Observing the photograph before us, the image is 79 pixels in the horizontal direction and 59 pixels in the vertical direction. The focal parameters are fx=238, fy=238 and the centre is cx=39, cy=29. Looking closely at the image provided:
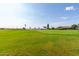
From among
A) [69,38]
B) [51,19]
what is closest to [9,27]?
[51,19]

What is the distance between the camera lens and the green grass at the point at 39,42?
239 cm

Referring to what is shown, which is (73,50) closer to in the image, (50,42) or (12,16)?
(50,42)

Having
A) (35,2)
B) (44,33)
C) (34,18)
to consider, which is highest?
(35,2)

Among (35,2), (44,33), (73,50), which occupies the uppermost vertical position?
(35,2)

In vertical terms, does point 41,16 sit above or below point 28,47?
above

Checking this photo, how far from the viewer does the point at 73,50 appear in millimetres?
2395

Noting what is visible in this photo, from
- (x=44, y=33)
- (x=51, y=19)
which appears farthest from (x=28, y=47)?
(x=51, y=19)

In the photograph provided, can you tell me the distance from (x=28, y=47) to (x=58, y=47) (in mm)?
304

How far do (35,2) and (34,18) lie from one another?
16 cm

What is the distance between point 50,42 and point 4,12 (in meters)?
0.56

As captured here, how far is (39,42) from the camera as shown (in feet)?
7.92

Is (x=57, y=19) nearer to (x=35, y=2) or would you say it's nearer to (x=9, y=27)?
(x=35, y=2)

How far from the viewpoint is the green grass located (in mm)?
2389

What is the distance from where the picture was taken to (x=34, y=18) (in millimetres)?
2416
